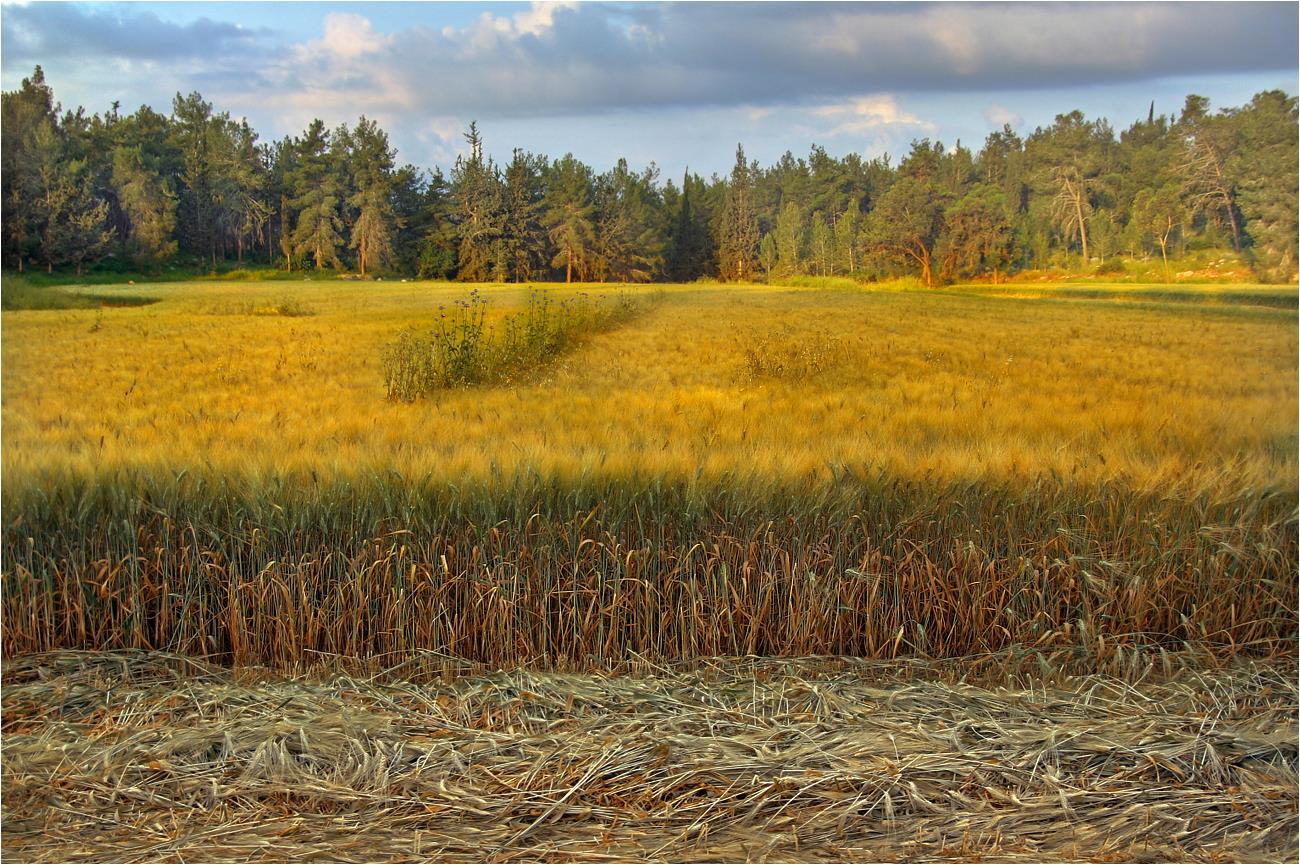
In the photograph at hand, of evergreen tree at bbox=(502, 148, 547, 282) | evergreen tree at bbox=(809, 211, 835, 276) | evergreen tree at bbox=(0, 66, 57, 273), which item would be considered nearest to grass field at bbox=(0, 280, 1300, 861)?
evergreen tree at bbox=(809, 211, 835, 276)

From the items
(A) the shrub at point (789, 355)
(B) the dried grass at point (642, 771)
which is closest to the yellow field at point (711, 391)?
(A) the shrub at point (789, 355)

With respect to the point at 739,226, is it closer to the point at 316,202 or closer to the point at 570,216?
the point at 570,216

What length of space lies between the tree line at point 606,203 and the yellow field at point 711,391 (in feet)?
0.68

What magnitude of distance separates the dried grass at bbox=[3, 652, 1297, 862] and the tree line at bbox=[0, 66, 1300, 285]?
236 centimetres

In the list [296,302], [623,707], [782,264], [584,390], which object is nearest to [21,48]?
[296,302]

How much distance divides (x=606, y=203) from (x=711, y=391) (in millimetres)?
1214

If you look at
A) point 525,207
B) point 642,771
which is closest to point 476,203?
point 525,207

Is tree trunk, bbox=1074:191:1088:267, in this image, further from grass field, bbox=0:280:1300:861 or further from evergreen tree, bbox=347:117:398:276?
evergreen tree, bbox=347:117:398:276

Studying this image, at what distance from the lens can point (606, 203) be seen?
5.65 meters

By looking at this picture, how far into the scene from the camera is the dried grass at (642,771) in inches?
126

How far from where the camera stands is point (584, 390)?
5.24 meters

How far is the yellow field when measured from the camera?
496cm

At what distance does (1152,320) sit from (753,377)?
222cm

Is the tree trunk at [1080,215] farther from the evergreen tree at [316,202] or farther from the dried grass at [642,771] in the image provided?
the evergreen tree at [316,202]
